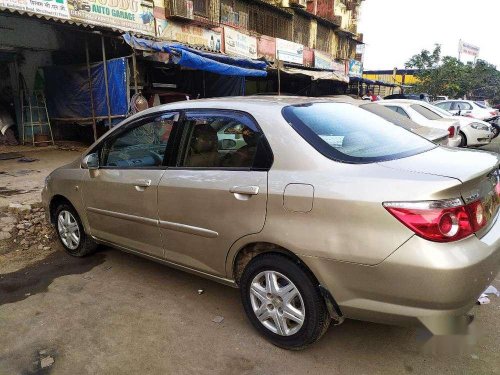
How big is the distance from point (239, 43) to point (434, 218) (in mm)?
14729

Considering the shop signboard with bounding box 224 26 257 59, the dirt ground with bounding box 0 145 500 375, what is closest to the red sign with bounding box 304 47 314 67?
the shop signboard with bounding box 224 26 257 59

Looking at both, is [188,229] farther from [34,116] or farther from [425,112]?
[34,116]

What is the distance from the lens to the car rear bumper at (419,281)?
198cm

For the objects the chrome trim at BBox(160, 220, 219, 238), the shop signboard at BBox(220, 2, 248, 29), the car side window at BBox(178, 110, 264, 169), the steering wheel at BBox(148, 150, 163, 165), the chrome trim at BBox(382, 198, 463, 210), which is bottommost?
the chrome trim at BBox(160, 220, 219, 238)

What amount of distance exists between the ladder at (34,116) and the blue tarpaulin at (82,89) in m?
0.23

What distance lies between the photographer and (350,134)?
2.76 metres

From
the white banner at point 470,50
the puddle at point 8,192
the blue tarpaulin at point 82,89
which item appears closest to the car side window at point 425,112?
the blue tarpaulin at point 82,89

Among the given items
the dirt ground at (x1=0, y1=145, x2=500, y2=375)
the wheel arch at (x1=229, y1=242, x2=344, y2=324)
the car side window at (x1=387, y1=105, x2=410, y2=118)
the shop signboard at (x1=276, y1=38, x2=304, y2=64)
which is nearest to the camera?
the wheel arch at (x1=229, y1=242, x2=344, y2=324)

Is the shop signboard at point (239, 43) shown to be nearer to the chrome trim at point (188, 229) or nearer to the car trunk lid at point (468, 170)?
the chrome trim at point (188, 229)

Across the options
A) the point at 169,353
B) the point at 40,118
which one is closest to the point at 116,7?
the point at 40,118

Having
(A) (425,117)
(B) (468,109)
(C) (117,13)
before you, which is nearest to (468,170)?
(A) (425,117)

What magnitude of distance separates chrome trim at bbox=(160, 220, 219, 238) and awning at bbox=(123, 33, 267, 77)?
22.4ft

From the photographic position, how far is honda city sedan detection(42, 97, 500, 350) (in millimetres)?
2031

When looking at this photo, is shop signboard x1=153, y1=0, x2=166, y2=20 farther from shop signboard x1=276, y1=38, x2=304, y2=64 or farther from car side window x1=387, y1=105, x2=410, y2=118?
car side window x1=387, y1=105, x2=410, y2=118
